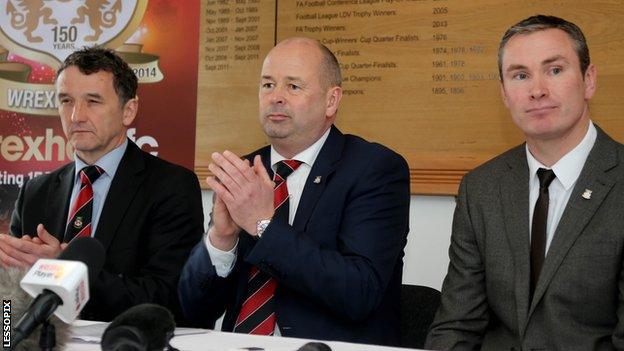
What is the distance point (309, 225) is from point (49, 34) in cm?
243

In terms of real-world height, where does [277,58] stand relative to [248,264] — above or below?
above

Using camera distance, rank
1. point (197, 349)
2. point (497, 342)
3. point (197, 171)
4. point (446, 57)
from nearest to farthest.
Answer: point (197, 349), point (497, 342), point (446, 57), point (197, 171)

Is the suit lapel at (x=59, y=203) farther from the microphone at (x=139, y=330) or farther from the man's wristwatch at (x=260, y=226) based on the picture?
the microphone at (x=139, y=330)

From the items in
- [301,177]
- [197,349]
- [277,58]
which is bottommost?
[197,349]

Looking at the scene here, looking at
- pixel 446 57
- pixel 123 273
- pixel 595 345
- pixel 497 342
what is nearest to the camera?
pixel 595 345

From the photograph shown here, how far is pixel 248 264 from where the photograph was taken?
2736 mm

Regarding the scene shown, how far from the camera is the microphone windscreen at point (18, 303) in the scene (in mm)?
1410

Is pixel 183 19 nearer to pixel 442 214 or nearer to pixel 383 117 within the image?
pixel 383 117

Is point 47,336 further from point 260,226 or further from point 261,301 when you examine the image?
point 261,301

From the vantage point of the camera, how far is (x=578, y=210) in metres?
2.39

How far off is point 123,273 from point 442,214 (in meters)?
1.41

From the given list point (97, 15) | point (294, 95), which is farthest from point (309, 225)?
point (97, 15)

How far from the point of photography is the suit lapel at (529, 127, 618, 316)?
237cm

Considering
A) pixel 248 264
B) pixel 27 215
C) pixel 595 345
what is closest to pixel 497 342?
pixel 595 345
